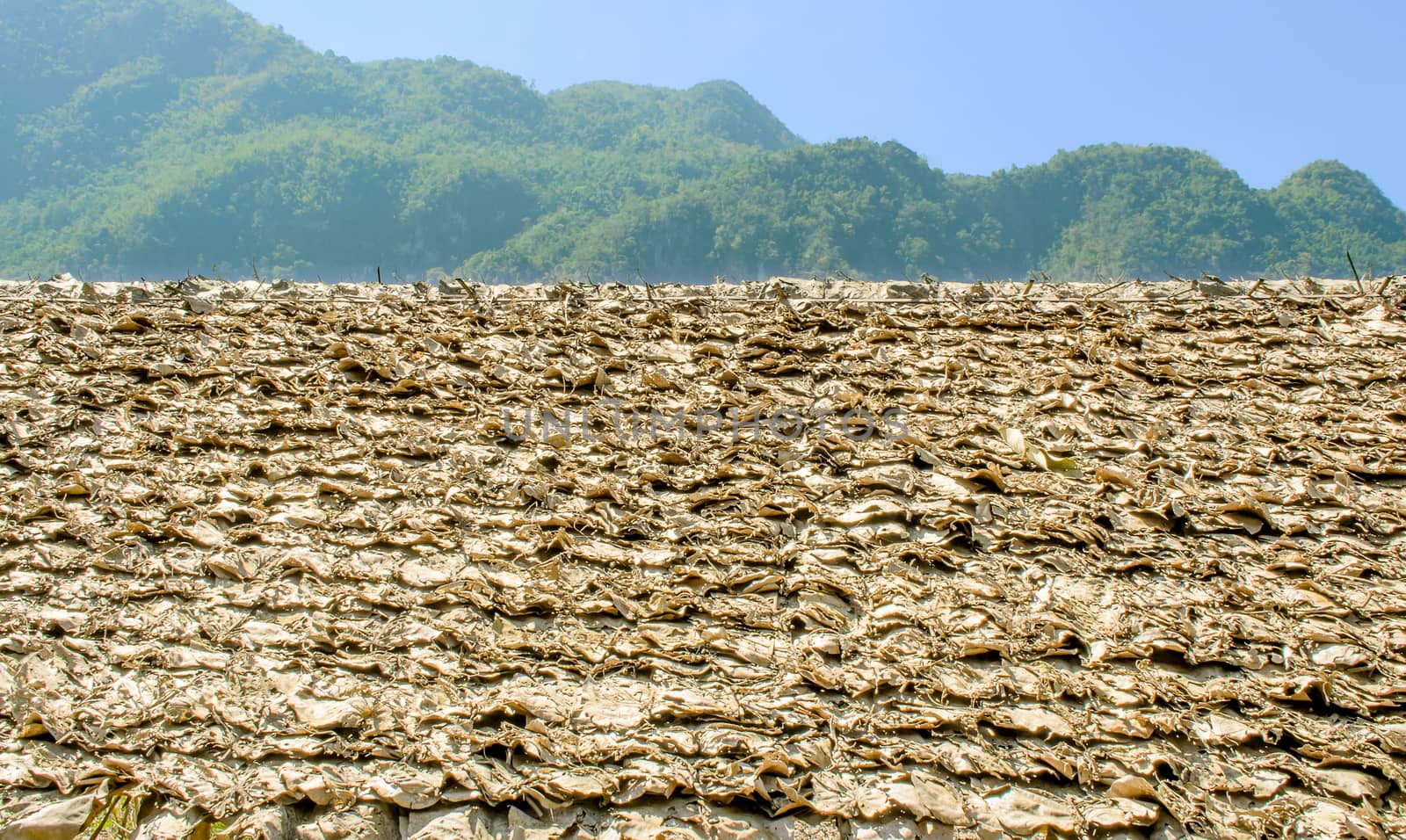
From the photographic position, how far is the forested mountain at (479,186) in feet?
110

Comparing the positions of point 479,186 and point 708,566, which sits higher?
point 479,186

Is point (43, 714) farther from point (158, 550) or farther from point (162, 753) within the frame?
point (158, 550)

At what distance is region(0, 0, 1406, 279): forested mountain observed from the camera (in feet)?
110

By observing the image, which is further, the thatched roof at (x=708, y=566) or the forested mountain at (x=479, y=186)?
the forested mountain at (x=479, y=186)

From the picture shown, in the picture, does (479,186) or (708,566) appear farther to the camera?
(479,186)

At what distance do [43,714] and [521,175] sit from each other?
5014cm

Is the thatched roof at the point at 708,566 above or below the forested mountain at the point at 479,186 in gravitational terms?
below

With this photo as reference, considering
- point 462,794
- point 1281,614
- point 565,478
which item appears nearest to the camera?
point 462,794

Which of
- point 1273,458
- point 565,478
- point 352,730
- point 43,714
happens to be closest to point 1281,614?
point 1273,458

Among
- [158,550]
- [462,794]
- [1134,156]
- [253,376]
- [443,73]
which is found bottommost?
[462,794]

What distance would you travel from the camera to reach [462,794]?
229 cm

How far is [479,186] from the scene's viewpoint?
46.9 meters

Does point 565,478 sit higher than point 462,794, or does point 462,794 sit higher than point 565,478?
point 565,478

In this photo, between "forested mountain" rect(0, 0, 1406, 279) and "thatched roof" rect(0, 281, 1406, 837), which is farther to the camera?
"forested mountain" rect(0, 0, 1406, 279)
